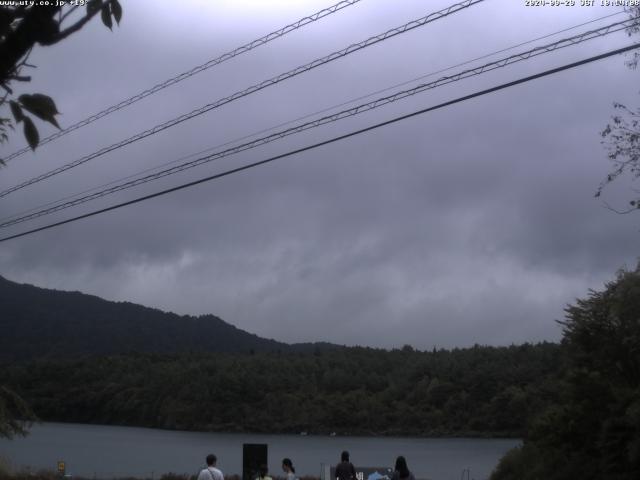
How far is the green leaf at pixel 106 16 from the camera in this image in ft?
12.4

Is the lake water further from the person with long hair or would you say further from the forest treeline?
the person with long hair

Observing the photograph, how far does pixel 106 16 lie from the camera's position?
3.81m

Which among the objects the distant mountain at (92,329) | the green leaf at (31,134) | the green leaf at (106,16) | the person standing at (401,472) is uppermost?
the distant mountain at (92,329)

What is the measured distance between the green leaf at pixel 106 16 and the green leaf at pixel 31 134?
0.57m

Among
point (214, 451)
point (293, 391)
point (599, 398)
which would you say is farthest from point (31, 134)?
point (293, 391)

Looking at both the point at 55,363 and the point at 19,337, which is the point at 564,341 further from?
the point at 19,337

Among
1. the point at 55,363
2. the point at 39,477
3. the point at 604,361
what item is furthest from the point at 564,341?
the point at 55,363

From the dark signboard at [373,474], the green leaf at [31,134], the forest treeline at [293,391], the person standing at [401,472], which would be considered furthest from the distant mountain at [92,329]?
the green leaf at [31,134]

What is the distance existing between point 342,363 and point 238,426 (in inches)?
518

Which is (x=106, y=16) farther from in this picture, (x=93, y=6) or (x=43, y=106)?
(x=43, y=106)

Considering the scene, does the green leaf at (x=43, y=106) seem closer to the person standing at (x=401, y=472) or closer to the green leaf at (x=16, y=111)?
the green leaf at (x=16, y=111)

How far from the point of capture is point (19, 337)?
89062 millimetres

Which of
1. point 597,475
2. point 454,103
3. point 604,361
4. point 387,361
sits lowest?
point 597,475

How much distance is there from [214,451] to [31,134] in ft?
164
